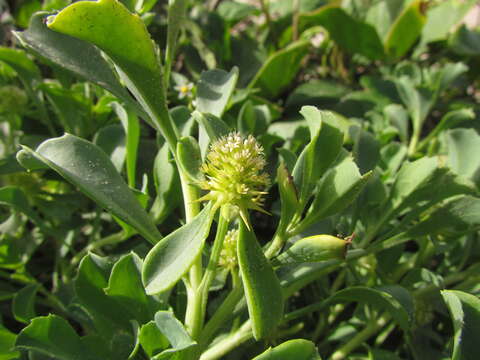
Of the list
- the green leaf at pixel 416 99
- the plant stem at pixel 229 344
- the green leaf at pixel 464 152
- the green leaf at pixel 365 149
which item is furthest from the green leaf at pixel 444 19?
the plant stem at pixel 229 344

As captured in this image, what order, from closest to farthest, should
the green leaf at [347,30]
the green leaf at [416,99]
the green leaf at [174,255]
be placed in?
the green leaf at [174,255] → the green leaf at [416,99] → the green leaf at [347,30]

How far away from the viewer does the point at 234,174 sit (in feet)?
2.04

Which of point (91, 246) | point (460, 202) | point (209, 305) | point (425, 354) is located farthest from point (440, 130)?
point (91, 246)

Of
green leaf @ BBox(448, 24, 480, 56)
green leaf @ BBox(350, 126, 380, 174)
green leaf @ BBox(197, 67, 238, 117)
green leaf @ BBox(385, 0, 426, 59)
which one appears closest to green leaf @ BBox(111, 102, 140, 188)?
green leaf @ BBox(197, 67, 238, 117)

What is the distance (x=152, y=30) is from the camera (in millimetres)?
1325

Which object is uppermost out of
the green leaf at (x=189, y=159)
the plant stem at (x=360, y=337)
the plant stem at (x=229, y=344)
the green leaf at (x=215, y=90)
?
the green leaf at (x=215, y=90)

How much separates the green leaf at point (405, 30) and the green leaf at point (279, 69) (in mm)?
307

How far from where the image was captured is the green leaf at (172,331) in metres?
0.57

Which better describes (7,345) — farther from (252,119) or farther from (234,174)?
(252,119)

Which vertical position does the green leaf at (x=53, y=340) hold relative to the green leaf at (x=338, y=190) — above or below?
below

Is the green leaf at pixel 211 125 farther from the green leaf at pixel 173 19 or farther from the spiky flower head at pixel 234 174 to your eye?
the green leaf at pixel 173 19

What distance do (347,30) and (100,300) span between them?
3.17 ft

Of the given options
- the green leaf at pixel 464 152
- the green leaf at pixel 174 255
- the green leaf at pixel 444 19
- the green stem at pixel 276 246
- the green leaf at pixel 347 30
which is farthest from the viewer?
Answer: the green leaf at pixel 444 19

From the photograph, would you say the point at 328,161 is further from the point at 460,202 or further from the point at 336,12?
the point at 336,12
